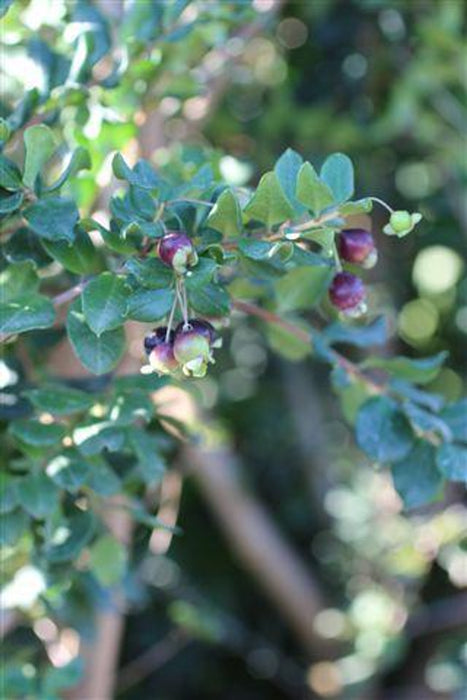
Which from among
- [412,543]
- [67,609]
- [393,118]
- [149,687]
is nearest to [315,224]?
[67,609]

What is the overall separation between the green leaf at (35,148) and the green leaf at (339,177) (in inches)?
9.5

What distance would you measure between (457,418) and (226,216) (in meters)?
0.39

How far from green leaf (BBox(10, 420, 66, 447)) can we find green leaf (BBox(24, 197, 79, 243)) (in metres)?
0.21

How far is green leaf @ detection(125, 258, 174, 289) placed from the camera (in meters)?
0.86

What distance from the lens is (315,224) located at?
2.98 feet

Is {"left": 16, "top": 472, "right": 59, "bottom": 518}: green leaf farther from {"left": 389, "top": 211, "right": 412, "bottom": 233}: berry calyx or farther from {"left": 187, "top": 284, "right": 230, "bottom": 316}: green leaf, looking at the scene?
{"left": 389, "top": 211, "right": 412, "bottom": 233}: berry calyx

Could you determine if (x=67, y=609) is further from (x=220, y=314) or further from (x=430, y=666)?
(x=430, y=666)

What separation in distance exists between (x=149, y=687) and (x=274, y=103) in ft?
4.29

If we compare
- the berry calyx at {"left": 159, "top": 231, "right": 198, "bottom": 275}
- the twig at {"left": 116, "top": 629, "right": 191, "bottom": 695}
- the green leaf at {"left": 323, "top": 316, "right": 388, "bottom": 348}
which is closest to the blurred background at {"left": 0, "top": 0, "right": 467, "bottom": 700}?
the twig at {"left": 116, "top": 629, "right": 191, "bottom": 695}

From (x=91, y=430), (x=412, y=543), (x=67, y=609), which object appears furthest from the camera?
(x=412, y=543)

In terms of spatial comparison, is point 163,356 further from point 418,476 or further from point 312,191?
point 418,476

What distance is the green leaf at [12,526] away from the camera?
1104mm

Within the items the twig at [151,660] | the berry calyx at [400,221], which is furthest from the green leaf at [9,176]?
the twig at [151,660]

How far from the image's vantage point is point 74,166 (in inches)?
40.3
